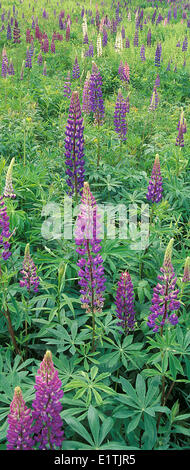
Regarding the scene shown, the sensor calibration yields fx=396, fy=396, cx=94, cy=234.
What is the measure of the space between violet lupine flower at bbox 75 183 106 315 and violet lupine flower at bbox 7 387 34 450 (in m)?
0.75

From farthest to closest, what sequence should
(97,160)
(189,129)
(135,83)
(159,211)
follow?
(135,83) → (189,129) → (97,160) → (159,211)

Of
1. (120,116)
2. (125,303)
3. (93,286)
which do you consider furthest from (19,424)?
(120,116)

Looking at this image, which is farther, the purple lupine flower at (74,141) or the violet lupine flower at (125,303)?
the purple lupine flower at (74,141)

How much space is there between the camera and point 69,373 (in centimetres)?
197

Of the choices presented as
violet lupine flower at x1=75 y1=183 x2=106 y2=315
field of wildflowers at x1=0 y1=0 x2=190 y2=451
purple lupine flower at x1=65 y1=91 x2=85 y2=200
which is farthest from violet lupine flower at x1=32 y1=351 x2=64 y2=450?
purple lupine flower at x1=65 y1=91 x2=85 y2=200

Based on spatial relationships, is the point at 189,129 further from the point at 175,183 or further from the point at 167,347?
the point at 167,347

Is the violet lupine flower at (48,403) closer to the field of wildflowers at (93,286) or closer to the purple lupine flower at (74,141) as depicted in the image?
the field of wildflowers at (93,286)

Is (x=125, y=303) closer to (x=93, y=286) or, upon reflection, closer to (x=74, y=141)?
(x=93, y=286)

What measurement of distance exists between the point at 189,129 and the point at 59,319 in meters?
4.13

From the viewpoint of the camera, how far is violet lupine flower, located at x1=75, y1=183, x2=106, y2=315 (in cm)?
185

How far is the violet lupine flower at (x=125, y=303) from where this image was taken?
81.0 inches

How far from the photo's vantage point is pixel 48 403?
142 cm

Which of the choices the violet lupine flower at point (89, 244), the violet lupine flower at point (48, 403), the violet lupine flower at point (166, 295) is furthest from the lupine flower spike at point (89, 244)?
the violet lupine flower at point (48, 403)

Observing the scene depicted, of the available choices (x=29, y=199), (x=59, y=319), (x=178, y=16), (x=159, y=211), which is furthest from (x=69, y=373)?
(x=178, y=16)
